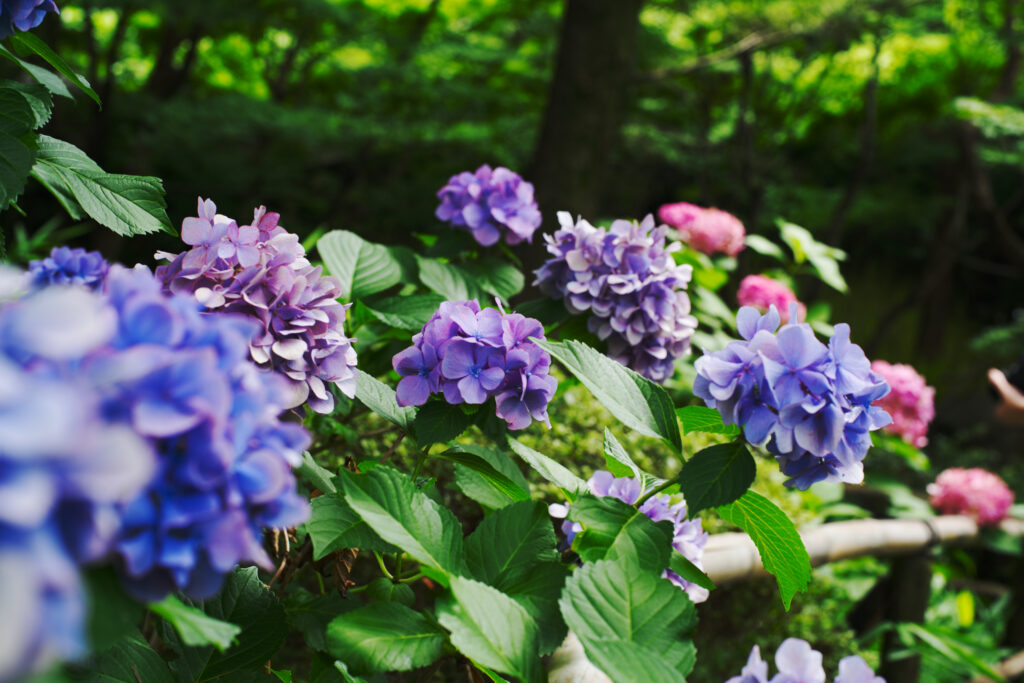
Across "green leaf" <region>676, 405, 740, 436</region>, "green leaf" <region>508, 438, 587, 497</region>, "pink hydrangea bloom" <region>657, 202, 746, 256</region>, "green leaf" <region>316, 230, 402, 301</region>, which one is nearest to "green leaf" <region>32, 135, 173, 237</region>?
Answer: "green leaf" <region>316, 230, 402, 301</region>

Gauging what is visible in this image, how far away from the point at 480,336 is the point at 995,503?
236 centimetres

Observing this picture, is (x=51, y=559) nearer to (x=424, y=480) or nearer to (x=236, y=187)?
(x=424, y=480)

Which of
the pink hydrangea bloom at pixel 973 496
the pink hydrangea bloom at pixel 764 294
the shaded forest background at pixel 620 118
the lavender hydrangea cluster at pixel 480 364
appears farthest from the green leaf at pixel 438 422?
the shaded forest background at pixel 620 118

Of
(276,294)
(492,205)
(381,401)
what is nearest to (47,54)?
(276,294)

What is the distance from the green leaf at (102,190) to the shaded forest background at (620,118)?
2509 mm

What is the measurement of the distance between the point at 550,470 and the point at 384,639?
9.4 inches

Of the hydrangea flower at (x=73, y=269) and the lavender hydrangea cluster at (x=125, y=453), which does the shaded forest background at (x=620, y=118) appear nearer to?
the hydrangea flower at (x=73, y=269)

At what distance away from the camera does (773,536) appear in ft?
2.36

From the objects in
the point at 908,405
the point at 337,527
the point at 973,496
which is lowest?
the point at 973,496

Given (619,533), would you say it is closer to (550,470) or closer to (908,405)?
(550,470)

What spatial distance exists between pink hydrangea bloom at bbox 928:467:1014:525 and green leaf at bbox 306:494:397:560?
239 cm

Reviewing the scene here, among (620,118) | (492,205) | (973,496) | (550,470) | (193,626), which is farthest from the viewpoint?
(620,118)

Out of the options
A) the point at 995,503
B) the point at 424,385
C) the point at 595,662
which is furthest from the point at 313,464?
the point at 995,503

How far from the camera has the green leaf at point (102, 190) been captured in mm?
849
